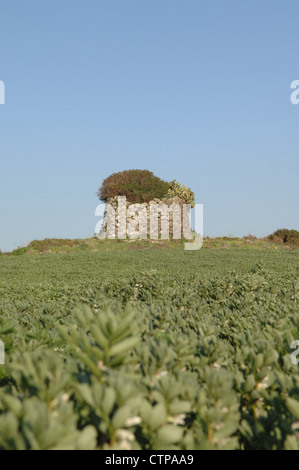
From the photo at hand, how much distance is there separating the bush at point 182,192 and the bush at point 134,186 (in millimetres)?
979

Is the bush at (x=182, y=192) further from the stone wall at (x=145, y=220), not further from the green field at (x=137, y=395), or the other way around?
the green field at (x=137, y=395)

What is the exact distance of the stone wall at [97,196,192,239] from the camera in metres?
42.1

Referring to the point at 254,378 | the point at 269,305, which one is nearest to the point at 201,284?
the point at 269,305

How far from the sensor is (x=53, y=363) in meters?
1.38

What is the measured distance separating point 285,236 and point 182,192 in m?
14.2

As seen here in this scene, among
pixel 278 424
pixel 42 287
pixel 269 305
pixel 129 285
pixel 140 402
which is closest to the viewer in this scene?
pixel 140 402

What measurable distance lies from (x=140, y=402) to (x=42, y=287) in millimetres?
8920

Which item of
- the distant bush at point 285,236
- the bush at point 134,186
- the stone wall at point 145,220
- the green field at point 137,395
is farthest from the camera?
the bush at point 134,186

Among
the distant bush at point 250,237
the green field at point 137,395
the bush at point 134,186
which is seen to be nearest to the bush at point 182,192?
the bush at point 134,186

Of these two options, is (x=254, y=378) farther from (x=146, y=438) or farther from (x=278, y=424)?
(x=146, y=438)

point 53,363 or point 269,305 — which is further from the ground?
point 53,363

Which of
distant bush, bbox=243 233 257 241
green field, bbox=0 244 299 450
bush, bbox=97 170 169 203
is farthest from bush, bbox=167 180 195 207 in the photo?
green field, bbox=0 244 299 450

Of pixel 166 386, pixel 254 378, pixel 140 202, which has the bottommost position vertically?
pixel 254 378

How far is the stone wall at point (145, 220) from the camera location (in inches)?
1658
